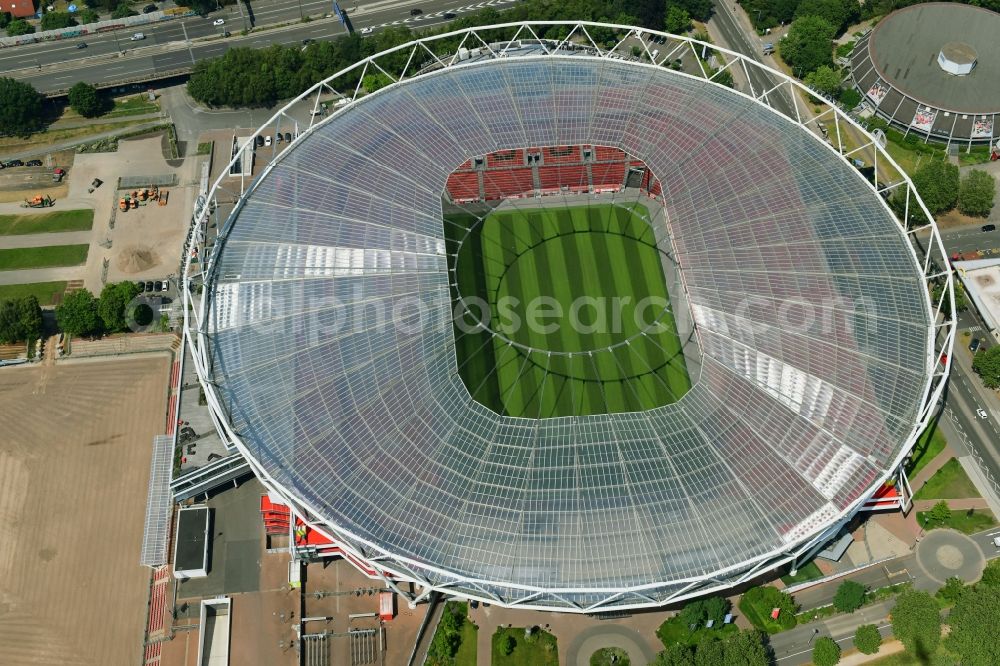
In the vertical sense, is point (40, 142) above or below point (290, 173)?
above

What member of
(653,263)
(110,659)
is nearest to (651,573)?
(653,263)

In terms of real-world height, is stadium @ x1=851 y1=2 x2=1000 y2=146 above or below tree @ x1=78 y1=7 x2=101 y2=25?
below

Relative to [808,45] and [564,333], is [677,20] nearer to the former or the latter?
[808,45]

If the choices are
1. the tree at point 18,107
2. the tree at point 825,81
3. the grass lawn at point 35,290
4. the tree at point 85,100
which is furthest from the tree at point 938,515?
the tree at point 18,107

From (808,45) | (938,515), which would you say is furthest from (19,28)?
(938,515)

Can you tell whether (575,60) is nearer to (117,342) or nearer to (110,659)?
(117,342)

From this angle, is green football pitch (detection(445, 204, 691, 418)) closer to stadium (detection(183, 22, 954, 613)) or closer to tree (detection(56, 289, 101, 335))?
stadium (detection(183, 22, 954, 613))

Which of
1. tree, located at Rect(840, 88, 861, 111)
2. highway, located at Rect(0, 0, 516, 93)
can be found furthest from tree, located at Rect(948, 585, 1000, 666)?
highway, located at Rect(0, 0, 516, 93)
